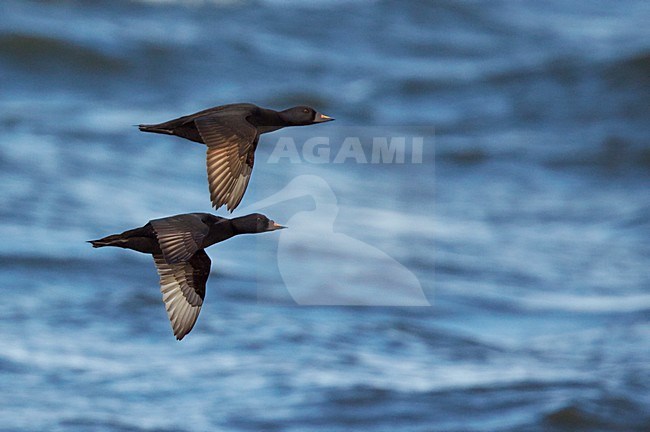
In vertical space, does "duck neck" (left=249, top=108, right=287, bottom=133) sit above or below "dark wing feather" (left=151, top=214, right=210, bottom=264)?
above

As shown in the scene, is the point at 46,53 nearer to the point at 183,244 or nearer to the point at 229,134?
the point at 229,134

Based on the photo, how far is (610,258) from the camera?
27.7m

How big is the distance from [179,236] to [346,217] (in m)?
20.5

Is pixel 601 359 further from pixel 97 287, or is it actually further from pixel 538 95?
pixel 538 95

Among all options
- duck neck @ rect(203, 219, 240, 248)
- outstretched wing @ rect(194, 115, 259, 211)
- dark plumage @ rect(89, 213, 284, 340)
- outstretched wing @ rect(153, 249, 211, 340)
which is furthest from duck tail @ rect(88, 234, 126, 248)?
outstretched wing @ rect(194, 115, 259, 211)

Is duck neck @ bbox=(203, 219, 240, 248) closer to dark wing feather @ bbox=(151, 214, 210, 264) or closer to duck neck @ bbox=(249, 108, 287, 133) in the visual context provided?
dark wing feather @ bbox=(151, 214, 210, 264)

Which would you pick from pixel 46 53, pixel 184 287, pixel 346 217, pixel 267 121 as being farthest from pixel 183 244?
pixel 46 53

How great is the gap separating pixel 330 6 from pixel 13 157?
39.5ft

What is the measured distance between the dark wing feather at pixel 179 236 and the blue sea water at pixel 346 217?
13.1 meters

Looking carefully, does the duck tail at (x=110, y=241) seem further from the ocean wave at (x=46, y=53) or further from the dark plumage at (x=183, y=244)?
the ocean wave at (x=46, y=53)

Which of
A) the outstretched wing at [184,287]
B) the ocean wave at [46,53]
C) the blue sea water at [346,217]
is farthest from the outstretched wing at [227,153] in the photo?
the ocean wave at [46,53]

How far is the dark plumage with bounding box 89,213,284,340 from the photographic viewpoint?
683 centimetres

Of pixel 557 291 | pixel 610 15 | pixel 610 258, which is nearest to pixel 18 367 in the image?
pixel 557 291

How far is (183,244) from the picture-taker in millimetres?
6812
